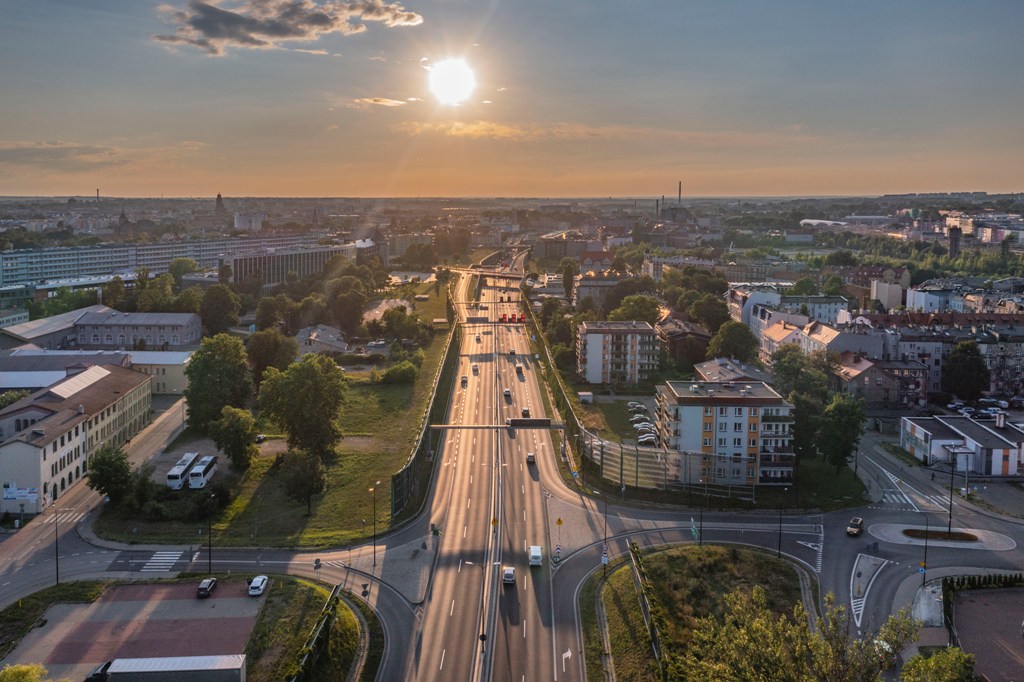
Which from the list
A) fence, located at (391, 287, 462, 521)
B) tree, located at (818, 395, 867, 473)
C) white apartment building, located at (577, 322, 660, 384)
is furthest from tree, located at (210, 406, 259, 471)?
tree, located at (818, 395, 867, 473)

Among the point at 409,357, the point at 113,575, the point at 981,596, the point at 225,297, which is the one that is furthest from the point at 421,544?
the point at 225,297

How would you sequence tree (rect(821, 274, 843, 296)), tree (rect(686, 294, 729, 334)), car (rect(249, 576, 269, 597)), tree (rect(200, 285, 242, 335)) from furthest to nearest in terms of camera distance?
tree (rect(821, 274, 843, 296)), tree (rect(200, 285, 242, 335)), tree (rect(686, 294, 729, 334)), car (rect(249, 576, 269, 597))

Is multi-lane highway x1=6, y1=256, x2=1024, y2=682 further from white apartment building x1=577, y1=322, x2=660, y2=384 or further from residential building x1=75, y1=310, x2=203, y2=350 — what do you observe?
residential building x1=75, y1=310, x2=203, y2=350

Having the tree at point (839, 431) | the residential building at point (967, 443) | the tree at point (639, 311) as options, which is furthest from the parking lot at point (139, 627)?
the tree at point (639, 311)

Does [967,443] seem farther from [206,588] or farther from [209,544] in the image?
[206,588]

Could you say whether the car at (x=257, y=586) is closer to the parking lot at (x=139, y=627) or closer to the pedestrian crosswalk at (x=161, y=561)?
the parking lot at (x=139, y=627)

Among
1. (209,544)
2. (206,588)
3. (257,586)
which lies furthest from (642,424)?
(206,588)
